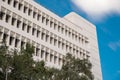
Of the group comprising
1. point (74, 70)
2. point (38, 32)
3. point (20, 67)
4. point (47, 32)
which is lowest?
point (20, 67)

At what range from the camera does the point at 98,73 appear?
78.8 metres

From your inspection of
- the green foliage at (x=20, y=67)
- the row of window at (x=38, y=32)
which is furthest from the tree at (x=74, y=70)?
the row of window at (x=38, y=32)

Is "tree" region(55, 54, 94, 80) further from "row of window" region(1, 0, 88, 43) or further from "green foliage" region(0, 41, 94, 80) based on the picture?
"row of window" region(1, 0, 88, 43)

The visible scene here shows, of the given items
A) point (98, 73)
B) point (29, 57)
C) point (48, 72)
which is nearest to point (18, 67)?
point (29, 57)

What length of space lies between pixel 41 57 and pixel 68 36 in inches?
511

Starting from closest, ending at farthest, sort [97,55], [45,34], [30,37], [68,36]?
[30,37] < [45,34] < [68,36] < [97,55]

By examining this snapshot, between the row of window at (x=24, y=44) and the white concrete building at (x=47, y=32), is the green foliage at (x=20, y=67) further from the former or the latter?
the white concrete building at (x=47, y=32)

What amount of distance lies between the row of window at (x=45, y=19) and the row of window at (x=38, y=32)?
245cm

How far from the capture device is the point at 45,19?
70062mm

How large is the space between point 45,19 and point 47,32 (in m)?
3.35

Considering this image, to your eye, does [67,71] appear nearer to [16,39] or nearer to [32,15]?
[16,39]

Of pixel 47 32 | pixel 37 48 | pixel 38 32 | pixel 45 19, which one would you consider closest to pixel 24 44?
pixel 37 48

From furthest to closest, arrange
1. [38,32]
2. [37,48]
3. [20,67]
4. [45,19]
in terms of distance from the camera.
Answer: [45,19], [38,32], [37,48], [20,67]

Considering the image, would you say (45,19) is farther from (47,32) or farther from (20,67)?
(20,67)
